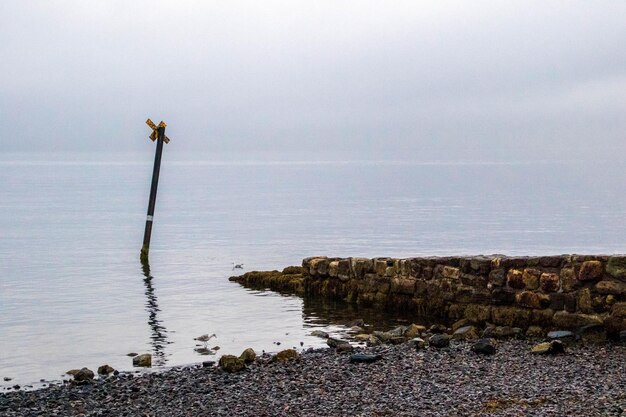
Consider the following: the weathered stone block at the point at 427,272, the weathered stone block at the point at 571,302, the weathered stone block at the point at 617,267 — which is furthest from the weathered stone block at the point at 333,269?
the weathered stone block at the point at 617,267

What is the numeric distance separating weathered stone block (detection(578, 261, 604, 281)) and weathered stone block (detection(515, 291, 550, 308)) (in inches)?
30.5

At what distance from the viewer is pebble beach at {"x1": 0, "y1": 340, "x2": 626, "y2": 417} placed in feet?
30.2

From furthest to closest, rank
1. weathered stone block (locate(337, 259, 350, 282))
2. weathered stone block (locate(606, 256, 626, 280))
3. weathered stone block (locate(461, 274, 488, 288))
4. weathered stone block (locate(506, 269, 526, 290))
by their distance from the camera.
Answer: weathered stone block (locate(337, 259, 350, 282)), weathered stone block (locate(461, 274, 488, 288)), weathered stone block (locate(506, 269, 526, 290)), weathered stone block (locate(606, 256, 626, 280))

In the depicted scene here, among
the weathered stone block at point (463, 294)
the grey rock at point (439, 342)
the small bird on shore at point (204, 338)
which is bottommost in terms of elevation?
the small bird on shore at point (204, 338)

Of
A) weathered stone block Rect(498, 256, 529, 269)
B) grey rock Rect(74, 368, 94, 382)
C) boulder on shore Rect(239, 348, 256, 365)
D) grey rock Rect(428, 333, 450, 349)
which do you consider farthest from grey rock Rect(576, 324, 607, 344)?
grey rock Rect(74, 368, 94, 382)

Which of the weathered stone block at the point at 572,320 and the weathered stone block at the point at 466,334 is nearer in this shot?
the weathered stone block at the point at 572,320

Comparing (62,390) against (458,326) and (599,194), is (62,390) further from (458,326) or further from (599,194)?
(599,194)

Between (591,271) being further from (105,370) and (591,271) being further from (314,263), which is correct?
(314,263)

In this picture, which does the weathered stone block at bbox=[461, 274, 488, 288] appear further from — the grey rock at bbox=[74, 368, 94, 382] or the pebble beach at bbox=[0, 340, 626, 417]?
the grey rock at bbox=[74, 368, 94, 382]

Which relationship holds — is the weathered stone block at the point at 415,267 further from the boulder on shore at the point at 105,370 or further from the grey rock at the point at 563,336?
the boulder on shore at the point at 105,370

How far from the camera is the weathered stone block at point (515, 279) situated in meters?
14.1

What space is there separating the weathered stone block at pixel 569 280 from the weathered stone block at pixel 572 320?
39cm

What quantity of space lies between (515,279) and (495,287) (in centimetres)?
57

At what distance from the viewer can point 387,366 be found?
1159 cm
